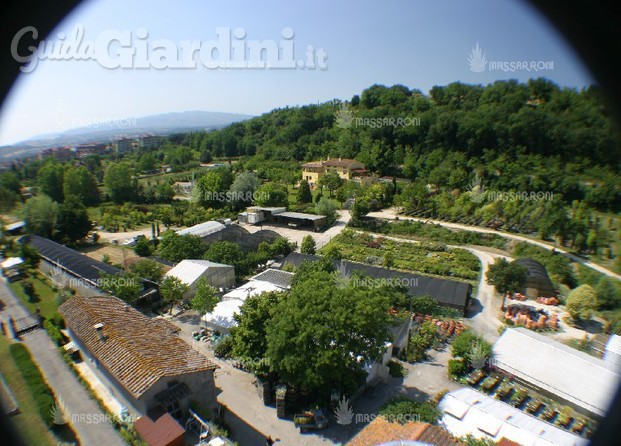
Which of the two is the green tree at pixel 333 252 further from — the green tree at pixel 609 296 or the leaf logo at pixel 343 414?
the green tree at pixel 609 296

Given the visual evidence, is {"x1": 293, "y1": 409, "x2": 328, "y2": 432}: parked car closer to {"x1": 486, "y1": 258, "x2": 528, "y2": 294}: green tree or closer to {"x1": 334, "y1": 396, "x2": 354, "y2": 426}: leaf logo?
{"x1": 334, "y1": 396, "x2": 354, "y2": 426}: leaf logo

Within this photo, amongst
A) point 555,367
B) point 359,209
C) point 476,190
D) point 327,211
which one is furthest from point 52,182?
point 555,367

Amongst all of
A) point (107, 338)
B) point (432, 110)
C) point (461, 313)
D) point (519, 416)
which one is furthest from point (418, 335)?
point (432, 110)

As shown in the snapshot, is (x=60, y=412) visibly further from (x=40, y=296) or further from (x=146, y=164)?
(x=146, y=164)

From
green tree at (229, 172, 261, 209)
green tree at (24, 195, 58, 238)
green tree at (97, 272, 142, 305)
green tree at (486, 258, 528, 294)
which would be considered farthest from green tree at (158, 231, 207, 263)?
green tree at (486, 258, 528, 294)

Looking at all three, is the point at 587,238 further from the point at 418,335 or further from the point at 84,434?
the point at 84,434

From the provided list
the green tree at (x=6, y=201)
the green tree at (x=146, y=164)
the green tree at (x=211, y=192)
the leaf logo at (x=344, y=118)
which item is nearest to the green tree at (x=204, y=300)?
the green tree at (x=211, y=192)
